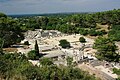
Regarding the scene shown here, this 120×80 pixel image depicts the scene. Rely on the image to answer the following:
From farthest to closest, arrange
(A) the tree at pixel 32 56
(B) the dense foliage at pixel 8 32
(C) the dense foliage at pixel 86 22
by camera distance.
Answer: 1. (C) the dense foliage at pixel 86 22
2. (B) the dense foliage at pixel 8 32
3. (A) the tree at pixel 32 56

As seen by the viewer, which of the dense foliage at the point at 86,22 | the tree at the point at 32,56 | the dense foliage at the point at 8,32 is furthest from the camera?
the dense foliage at the point at 86,22

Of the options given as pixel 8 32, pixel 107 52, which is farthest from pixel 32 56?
pixel 107 52

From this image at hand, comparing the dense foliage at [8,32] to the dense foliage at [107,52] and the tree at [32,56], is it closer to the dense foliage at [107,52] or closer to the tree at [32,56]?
the tree at [32,56]

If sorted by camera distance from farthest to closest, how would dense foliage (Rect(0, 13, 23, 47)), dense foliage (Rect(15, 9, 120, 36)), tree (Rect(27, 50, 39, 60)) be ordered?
dense foliage (Rect(15, 9, 120, 36)) < dense foliage (Rect(0, 13, 23, 47)) < tree (Rect(27, 50, 39, 60))

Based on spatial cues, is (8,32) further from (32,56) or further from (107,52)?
(107,52)

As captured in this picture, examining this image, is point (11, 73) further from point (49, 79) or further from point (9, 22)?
point (9, 22)

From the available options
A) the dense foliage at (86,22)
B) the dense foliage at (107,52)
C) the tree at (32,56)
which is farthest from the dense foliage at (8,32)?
the dense foliage at (86,22)

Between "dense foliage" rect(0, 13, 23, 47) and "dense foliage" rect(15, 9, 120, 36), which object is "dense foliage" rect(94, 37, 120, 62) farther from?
"dense foliage" rect(15, 9, 120, 36)

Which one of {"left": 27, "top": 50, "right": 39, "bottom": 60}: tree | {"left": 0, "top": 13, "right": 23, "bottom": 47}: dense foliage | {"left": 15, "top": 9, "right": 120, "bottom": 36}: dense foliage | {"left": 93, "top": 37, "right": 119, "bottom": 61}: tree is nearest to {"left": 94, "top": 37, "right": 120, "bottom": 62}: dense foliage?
{"left": 93, "top": 37, "right": 119, "bottom": 61}: tree

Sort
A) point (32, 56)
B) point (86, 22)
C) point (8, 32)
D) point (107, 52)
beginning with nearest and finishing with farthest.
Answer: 1. point (107, 52)
2. point (32, 56)
3. point (8, 32)
4. point (86, 22)

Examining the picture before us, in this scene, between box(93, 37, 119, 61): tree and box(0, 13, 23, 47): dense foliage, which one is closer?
box(93, 37, 119, 61): tree

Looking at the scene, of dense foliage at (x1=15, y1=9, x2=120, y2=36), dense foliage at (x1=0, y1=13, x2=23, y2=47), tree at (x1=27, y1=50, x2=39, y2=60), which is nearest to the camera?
tree at (x1=27, y1=50, x2=39, y2=60)

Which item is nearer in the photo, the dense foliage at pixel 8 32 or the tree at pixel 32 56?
the tree at pixel 32 56

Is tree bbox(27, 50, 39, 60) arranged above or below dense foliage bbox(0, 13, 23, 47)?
below
